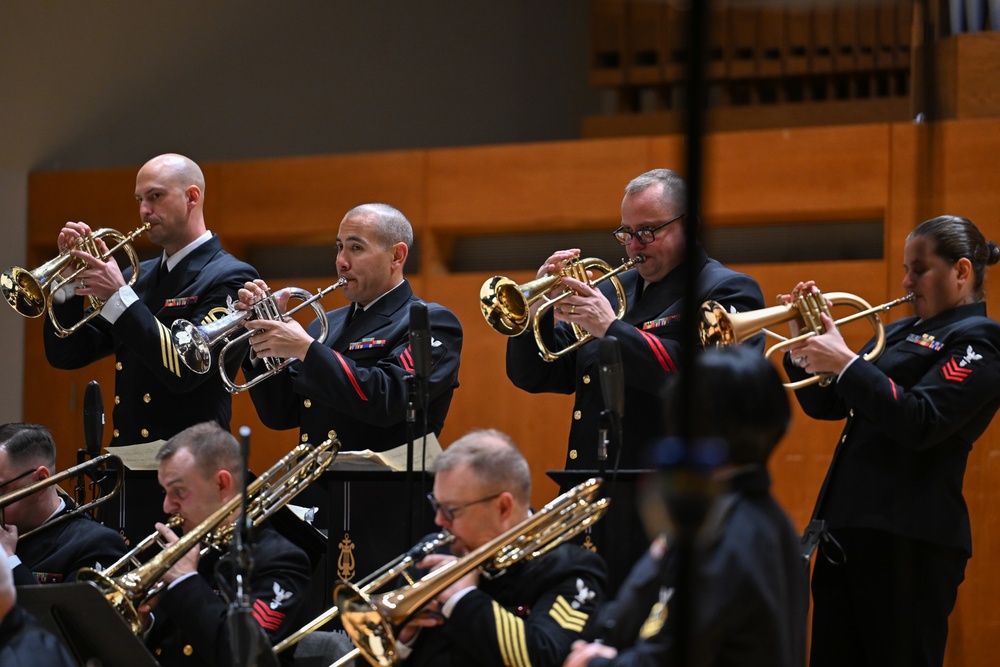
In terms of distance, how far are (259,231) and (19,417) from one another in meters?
1.58

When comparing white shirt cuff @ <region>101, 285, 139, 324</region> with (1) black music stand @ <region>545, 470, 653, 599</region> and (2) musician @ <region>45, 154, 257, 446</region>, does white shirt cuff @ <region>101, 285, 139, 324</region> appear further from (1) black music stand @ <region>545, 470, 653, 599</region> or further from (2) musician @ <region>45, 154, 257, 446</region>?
(1) black music stand @ <region>545, 470, 653, 599</region>

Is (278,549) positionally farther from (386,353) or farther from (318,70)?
(318,70)

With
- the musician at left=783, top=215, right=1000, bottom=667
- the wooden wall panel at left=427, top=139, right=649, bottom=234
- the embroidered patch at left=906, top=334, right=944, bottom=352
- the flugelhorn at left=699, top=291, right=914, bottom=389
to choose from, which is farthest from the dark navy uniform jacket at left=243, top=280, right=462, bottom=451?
the wooden wall panel at left=427, top=139, right=649, bottom=234

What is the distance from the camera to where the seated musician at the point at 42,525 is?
10.6ft

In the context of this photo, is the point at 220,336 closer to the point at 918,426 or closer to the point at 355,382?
the point at 355,382

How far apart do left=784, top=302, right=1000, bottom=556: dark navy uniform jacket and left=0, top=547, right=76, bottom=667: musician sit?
1759 mm

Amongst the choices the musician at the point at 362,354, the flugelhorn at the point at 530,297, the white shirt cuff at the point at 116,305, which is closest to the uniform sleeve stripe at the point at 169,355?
the white shirt cuff at the point at 116,305

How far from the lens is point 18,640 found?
7.61 ft


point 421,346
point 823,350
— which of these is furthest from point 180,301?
point 823,350

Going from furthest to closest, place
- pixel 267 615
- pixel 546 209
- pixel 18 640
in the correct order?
1. pixel 546 209
2. pixel 267 615
3. pixel 18 640

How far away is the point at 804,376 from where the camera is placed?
346cm

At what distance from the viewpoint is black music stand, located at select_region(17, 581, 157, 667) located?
2.62 metres

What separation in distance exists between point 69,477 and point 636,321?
1467 mm

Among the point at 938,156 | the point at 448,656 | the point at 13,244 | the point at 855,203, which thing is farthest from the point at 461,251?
the point at 938,156
